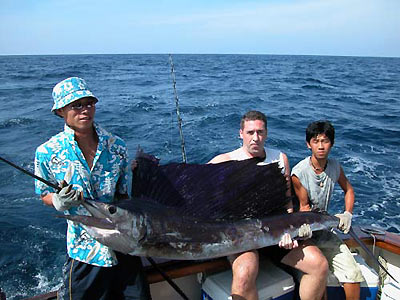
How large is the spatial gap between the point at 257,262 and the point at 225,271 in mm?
336

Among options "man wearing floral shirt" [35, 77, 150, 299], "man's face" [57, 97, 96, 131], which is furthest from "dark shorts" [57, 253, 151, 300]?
"man's face" [57, 97, 96, 131]

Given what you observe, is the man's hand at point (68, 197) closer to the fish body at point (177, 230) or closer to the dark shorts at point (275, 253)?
the fish body at point (177, 230)

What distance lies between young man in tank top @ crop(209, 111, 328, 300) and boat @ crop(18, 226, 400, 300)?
8.4 inches

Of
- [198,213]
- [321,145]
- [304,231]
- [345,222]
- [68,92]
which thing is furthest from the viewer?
[321,145]

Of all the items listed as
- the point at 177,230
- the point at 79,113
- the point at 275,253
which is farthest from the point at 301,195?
the point at 79,113

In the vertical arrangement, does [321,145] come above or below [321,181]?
above

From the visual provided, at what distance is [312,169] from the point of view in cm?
242

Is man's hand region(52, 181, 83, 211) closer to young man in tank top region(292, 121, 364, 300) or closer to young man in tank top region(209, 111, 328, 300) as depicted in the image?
young man in tank top region(209, 111, 328, 300)

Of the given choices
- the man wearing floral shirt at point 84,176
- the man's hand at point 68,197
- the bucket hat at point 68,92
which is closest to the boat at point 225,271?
the man wearing floral shirt at point 84,176

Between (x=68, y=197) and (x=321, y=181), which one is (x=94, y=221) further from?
(x=321, y=181)

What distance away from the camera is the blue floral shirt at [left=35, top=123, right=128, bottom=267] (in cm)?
159

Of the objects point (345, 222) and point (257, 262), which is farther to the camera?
point (345, 222)

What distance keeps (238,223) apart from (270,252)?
0.46m

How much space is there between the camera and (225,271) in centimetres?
211
